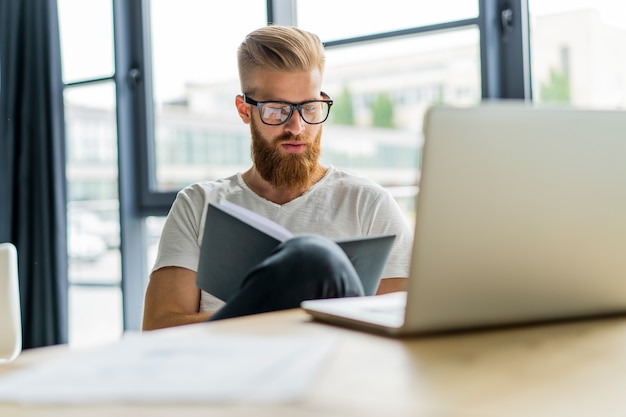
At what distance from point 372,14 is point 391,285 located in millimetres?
1425

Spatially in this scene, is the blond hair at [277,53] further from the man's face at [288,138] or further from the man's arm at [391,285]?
the man's arm at [391,285]

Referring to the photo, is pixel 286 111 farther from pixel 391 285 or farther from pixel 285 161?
pixel 391 285

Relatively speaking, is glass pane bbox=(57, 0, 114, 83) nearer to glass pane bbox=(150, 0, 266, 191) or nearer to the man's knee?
glass pane bbox=(150, 0, 266, 191)

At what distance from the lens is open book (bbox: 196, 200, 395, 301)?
1046 millimetres

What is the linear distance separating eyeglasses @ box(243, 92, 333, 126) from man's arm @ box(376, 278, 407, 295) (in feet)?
1.50

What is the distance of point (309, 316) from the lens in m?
0.85

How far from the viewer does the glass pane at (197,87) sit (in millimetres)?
3166

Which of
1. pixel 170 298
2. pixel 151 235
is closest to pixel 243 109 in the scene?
pixel 170 298

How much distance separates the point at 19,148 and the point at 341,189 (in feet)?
7.60

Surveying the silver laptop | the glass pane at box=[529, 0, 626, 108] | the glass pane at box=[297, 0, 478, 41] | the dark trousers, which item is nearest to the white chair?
the dark trousers

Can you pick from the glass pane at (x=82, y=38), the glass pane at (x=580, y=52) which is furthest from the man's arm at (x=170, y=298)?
the glass pane at (x=82, y=38)

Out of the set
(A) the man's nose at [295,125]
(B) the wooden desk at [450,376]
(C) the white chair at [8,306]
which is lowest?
(C) the white chair at [8,306]

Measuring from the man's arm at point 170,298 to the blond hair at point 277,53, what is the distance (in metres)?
0.52

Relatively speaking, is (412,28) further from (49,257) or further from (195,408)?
(195,408)
